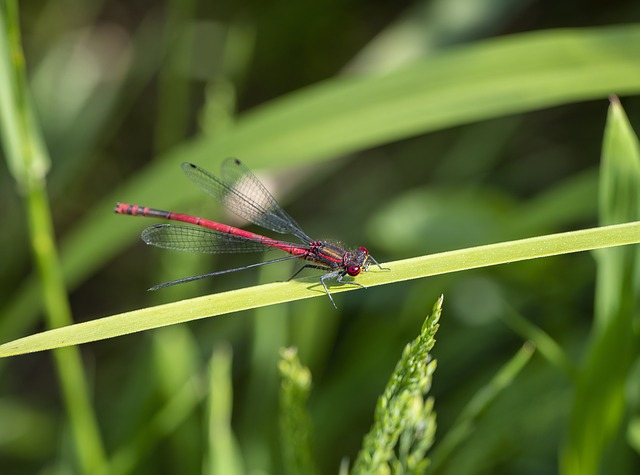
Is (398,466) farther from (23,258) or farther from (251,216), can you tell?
(23,258)

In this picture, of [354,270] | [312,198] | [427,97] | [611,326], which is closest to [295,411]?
[354,270]

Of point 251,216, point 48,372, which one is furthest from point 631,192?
point 48,372

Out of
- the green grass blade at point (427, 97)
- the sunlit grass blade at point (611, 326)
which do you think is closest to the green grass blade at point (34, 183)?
the green grass blade at point (427, 97)

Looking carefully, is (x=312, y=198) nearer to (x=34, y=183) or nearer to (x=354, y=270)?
(x=354, y=270)

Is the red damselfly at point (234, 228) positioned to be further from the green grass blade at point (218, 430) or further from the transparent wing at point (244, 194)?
the green grass blade at point (218, 430)

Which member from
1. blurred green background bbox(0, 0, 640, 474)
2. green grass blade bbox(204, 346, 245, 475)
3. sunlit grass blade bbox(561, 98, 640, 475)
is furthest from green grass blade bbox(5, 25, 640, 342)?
green grass blade bbox(204, 346, 245, 475)
